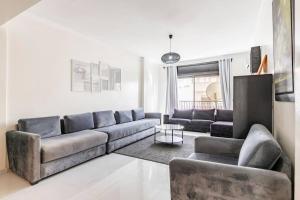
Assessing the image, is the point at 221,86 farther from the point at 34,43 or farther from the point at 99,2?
the point at 34,43

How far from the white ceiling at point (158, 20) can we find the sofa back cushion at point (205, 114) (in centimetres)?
213

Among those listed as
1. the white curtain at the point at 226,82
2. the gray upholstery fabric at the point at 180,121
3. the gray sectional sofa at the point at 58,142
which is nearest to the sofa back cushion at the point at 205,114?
the gray upholstery fabric at the point at 180,121

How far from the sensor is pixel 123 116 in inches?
177

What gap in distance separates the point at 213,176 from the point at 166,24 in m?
2.77

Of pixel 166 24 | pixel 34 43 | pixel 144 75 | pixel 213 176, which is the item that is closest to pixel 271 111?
pixel 213 176

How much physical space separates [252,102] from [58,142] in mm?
2709

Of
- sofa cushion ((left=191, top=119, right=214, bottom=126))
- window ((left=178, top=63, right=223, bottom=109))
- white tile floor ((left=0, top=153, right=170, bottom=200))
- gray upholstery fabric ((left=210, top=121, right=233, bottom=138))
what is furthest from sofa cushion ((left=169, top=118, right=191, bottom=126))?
white tile floor ((left=0, top=153, right=170, bottom=200))

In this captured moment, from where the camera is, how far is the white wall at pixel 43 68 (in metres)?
2.58

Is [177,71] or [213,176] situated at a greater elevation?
[177,71]

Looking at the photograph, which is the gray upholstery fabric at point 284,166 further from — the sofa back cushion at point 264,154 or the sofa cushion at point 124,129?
the sofa cushion at point 124,129

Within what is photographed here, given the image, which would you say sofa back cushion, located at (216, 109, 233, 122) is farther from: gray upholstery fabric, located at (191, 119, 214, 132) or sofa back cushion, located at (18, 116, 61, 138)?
sofa back cushion, located at (18, 116, 61, 138)

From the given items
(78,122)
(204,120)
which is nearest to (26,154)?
(78,122)

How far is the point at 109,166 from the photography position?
2701mm

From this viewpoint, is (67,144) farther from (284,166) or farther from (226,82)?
(226,82)
